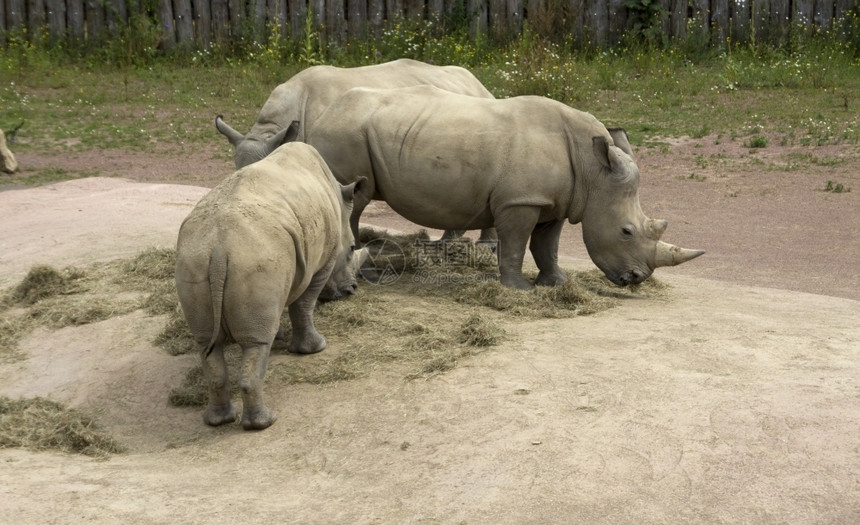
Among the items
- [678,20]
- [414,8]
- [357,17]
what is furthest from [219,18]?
[678,20]

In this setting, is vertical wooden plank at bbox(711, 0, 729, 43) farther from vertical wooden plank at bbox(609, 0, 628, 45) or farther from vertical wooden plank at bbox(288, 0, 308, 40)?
vertical wooden plank at bbox(288, 0, 308, 40)

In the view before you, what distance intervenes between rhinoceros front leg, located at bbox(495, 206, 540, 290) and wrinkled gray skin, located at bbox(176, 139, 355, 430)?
1996 millimetres

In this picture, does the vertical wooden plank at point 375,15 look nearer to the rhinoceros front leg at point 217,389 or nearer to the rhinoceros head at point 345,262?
the rhinoceros head at point 345,262

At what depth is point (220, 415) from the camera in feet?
18.2

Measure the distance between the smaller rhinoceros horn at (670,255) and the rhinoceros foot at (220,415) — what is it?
3.44 meters

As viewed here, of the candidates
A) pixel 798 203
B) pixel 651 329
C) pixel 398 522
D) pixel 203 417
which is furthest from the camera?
pixel 798 203

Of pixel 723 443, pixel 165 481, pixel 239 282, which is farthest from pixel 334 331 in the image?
pixel 723 443

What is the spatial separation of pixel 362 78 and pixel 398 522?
18.1 ft

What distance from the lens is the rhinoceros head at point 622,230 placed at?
764cm

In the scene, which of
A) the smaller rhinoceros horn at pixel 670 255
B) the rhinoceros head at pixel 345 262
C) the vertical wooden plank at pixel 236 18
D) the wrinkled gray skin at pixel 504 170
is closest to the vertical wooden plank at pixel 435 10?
the vertical wooden plank at pixel 236 18

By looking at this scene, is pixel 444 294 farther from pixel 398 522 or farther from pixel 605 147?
pixel 398 522

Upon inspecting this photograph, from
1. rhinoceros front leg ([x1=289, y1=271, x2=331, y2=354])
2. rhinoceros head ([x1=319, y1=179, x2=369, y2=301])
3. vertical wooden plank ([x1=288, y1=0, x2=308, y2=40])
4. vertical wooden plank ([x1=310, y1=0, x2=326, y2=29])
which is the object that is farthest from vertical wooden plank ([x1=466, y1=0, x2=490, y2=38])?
rhinoceros front leg ([x1=289, y1=271, x2=331, y2=354])

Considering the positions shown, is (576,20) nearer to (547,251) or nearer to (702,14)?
(702,14)

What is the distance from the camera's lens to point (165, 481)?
15.7ft
